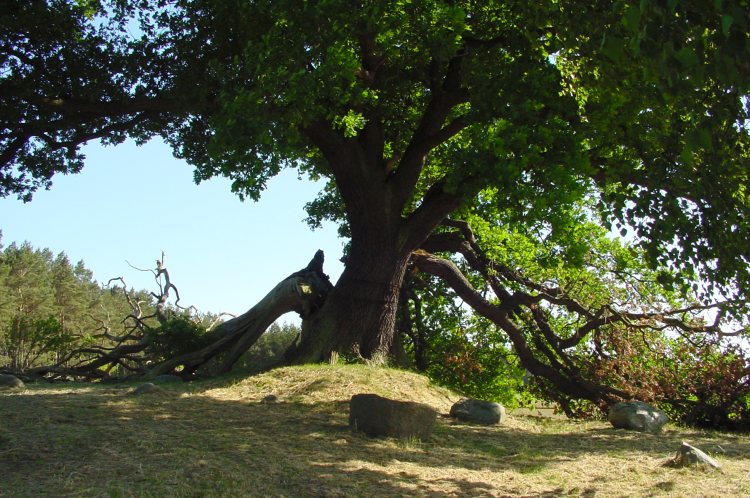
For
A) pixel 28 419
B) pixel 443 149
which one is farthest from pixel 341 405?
pixel 443 149

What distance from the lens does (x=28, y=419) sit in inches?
312

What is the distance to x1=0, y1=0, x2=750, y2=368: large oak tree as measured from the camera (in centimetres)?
773

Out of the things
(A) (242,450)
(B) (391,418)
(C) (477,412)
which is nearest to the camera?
(A) (242,450)

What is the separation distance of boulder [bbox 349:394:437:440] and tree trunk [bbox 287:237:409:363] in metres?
3.74

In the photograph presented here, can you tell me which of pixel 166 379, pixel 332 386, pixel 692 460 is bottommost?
pixel 692 460

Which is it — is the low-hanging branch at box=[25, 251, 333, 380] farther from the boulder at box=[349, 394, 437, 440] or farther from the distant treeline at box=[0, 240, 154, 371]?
the distant treeline at box=[0, 240, 154, 371]

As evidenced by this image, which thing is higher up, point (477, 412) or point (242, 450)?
point (477, 412)

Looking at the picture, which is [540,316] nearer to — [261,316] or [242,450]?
[261,316]

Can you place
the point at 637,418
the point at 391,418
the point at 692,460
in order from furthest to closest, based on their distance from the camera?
1. the point at 637,418
2. the point at 391,418
3. the point at 692,460

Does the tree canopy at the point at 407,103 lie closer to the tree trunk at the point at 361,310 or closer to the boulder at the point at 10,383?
the tree trunk at the point at 361,310

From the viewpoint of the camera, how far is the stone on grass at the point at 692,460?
293 inches

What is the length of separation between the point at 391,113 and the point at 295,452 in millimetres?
9111

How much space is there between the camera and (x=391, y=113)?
14422 millimetres

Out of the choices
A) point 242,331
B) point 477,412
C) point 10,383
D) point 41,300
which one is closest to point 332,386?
point 477,412
